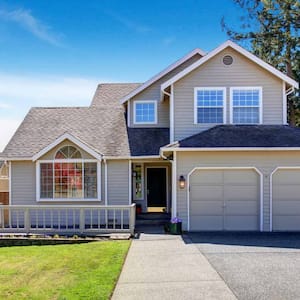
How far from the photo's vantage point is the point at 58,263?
9.02m

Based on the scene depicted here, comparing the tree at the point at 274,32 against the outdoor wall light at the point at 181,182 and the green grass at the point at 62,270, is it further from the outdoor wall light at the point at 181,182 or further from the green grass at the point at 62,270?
the green grass at the point at 62,270

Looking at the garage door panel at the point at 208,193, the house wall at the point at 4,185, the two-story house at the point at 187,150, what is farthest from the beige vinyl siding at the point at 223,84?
the house wall at the point at 4,185

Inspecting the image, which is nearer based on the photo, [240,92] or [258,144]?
[258,144]

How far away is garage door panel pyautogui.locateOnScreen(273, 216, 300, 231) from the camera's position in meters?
13.8

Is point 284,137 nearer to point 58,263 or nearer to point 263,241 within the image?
point 263,241

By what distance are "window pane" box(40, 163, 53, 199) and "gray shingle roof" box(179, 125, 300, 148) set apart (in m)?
5.96

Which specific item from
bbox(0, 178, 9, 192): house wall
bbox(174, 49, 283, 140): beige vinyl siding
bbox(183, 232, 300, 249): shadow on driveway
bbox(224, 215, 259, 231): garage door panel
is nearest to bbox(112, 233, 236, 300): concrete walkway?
bbox(183, 232, 300, 249): shadow on driveway

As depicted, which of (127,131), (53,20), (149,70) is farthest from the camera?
(149,70)

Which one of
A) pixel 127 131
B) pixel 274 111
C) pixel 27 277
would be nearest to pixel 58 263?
pixel 27 277

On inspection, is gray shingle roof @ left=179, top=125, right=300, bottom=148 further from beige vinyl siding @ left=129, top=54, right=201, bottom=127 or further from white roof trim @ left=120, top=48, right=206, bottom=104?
white roof trim @ left=120, top=48, right=206, bottom=104

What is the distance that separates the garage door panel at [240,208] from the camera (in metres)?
13.9

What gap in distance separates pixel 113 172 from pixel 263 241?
7.02 meters

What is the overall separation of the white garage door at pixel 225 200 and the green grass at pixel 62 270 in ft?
11.7

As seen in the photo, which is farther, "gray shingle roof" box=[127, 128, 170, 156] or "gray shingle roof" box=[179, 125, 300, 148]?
"gray shingle roof" box=[127, 128, 170, 156]
